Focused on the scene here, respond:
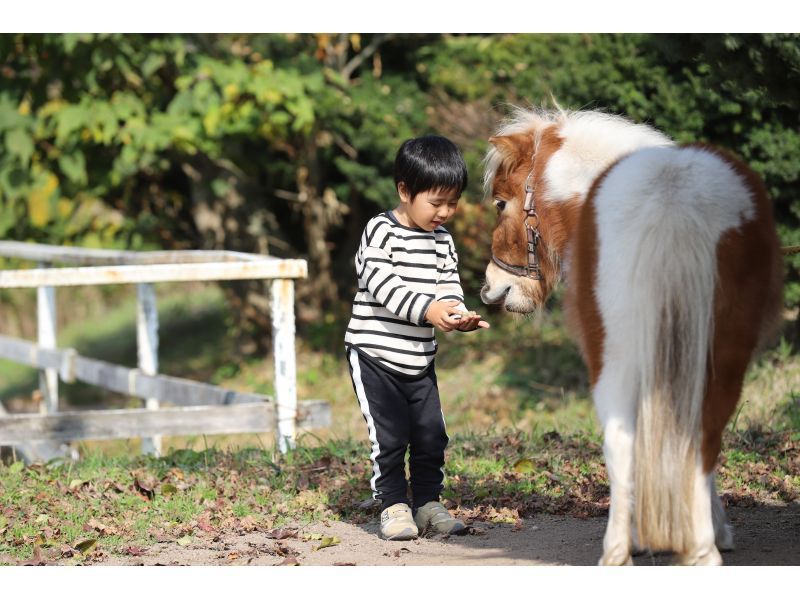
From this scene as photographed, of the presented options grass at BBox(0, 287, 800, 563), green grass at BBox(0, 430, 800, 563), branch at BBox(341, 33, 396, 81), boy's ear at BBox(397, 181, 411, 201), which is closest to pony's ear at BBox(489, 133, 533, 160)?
boy's ear at BBox(397, 181, 411, 201)

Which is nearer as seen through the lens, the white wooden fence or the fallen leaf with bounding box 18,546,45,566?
the fallen leaf with bounding box 18,546,45,566

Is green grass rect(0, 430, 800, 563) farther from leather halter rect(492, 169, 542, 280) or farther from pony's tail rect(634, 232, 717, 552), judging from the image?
pony's tail rect(634, 232, 717, 552)

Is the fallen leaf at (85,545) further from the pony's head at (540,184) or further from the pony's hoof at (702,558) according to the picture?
the pony's hoof at (702,558)

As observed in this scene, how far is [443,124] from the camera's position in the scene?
10.6 m

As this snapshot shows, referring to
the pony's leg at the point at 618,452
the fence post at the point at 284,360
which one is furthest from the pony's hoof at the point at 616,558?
the fence post at the point at 284,360

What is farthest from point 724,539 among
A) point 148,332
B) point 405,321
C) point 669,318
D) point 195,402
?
point 148,332

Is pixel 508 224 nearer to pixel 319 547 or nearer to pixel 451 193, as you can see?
pixel 451 193

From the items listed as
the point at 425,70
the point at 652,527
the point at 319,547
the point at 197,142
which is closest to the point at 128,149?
the point at 197,142

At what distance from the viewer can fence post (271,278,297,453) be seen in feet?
19.1

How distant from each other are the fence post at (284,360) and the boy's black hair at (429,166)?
198 cm

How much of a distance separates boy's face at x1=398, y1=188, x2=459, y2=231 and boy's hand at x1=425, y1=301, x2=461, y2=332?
366mm

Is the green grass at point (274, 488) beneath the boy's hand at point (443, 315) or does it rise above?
beneath

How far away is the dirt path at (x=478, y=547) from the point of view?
371 cm

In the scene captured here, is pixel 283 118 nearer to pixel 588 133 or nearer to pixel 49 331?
pixel 49 331
